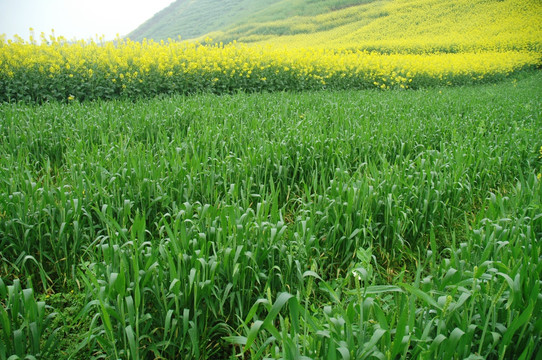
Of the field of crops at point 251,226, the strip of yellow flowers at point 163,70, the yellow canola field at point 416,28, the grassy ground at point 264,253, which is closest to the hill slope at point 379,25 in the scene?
the yellow canola field at point 416,28

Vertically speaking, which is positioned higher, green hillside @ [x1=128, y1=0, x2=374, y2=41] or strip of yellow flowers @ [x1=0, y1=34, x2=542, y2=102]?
green hillside @ [x1=128, y1=0, x2=374, y2=41]

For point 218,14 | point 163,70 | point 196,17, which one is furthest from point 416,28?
point 163,70

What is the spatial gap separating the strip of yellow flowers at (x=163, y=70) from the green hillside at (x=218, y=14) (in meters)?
17.0

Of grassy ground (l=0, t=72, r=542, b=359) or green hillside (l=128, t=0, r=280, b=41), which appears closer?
grassy ground (l=0, t=72, r=542, b=359)

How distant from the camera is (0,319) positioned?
4.18 feet

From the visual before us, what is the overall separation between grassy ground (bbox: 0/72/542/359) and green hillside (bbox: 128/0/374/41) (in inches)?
944

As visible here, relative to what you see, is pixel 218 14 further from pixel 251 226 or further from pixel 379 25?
pixel 251 226

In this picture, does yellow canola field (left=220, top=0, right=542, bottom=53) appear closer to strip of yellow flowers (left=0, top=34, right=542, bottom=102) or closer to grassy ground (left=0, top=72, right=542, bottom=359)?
strip of yellow flowers (left=0, top=34, right=542, bottom=102)

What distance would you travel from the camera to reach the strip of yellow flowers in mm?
6227

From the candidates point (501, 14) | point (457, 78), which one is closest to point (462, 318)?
point (457, 78)

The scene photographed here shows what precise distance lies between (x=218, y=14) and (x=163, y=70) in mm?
24729

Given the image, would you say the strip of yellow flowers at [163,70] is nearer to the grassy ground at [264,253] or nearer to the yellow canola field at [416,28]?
the grassy ground at [264,253]

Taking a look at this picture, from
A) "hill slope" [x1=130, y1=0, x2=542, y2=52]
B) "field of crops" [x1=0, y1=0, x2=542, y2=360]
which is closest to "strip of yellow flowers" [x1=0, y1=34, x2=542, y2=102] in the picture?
"field of crops" [x1=0, y1=0, x2=542, y2=360]

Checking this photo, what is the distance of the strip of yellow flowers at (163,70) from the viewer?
6227 mm
